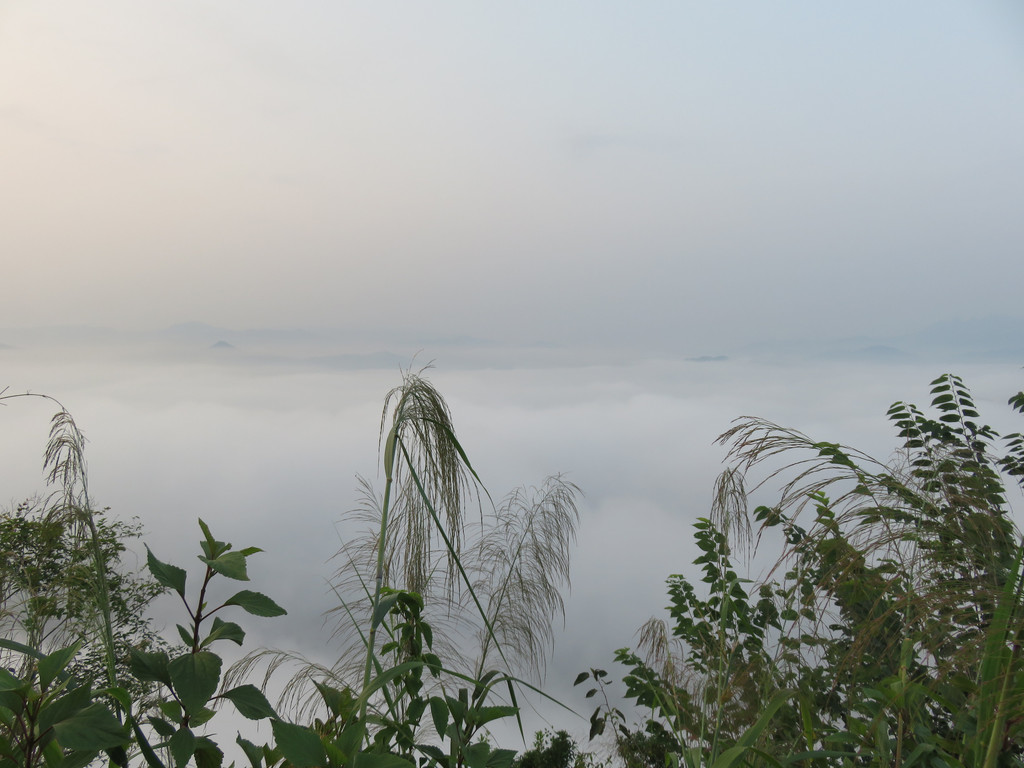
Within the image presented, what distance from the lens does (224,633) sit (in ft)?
1.71

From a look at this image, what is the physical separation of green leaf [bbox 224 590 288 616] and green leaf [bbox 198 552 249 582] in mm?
23

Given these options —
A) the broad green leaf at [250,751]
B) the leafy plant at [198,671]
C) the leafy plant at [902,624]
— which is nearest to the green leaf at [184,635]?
the leafy plant at [198,671]

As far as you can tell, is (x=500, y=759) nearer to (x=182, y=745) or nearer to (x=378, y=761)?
(x=378, y=761)

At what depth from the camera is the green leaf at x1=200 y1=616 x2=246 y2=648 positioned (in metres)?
0.51

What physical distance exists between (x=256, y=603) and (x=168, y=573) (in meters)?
0.07

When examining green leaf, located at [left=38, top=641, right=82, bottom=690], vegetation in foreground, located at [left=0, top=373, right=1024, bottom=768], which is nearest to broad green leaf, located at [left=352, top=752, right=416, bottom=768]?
vegetation in foreground, located at [left=0, top=373, right=1024, bottom=768]

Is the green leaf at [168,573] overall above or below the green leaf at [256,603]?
above

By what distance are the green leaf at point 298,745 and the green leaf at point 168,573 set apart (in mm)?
116

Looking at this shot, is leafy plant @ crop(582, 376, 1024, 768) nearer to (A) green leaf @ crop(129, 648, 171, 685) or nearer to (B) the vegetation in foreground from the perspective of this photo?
(B) the vegetation in foreground

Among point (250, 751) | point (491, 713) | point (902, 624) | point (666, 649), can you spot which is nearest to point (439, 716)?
point (491, 713)

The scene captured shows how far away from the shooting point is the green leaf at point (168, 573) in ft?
1.57

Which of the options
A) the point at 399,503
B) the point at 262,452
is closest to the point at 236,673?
the point at 399,503

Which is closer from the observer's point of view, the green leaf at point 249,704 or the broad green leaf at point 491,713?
the green leaf at point 249,704

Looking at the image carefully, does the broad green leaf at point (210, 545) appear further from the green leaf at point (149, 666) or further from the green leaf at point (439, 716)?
the green leaf at point (439, 716)
